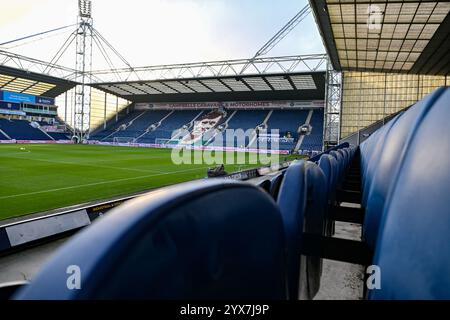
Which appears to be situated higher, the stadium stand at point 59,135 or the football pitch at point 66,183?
the stadium stand at point 59,135

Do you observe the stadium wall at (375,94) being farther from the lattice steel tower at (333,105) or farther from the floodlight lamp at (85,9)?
the floodlight lamp at (85,9)

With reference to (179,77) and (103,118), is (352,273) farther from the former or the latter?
(103,118)

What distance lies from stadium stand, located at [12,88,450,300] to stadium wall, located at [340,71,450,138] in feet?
105

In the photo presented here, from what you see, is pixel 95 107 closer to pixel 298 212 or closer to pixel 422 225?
pixel 298 212

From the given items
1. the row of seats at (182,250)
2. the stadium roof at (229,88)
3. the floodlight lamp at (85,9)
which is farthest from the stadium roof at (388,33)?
the floodlight lamp at (85,9)

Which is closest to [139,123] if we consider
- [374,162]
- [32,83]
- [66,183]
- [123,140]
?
[123,140]

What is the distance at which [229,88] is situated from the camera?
163ft

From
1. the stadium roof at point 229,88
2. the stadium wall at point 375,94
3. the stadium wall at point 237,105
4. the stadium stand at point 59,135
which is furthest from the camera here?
the stadium stand at point 59,135

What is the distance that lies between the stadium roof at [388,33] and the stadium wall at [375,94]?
111 centimetres

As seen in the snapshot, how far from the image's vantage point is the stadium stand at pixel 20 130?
49156 mm

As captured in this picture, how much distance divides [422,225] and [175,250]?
2.33ft

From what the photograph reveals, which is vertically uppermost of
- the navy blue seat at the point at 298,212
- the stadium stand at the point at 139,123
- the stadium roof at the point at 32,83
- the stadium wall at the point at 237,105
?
the stadium roof at the point at 32,83

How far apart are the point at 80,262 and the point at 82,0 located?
212 ft

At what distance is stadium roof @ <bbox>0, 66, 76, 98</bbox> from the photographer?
148 feet
